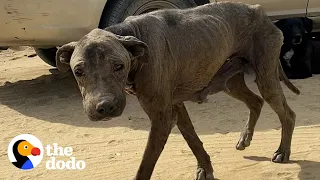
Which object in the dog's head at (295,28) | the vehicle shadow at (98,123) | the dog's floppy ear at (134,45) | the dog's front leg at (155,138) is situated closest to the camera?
the dog's floppy ear at (134,45)

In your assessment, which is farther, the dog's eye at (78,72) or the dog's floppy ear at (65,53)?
the dog's floppy ear at (65,53)

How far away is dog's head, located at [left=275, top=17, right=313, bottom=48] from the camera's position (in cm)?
811

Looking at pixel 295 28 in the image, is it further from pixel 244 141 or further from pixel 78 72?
pixel 78 72

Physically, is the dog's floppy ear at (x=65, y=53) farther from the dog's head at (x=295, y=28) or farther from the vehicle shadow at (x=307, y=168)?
the dog's head at (x=295, y=28)

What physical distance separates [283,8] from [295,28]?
342 millimetres

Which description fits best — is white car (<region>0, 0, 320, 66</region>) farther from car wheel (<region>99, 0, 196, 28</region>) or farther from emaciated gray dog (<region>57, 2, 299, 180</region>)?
emaciated gray dog (<region>57, 2, 299, 180</region>)

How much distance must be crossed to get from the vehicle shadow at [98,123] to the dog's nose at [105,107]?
2.65m

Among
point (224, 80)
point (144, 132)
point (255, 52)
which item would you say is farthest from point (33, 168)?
point (255, 52)

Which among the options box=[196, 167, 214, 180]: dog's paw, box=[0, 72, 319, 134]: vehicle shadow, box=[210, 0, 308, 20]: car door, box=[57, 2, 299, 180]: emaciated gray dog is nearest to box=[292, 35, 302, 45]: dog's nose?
box=[210, 0, 308, 20]: car door

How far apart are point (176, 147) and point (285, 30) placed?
11.8 ft

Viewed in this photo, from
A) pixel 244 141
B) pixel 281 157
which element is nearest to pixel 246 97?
pixel 244 141

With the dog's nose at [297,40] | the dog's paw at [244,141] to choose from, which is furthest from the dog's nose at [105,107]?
the dog's nose at [297,40]

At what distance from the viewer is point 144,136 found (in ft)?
19.0

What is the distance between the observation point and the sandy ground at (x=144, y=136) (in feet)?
15.9
